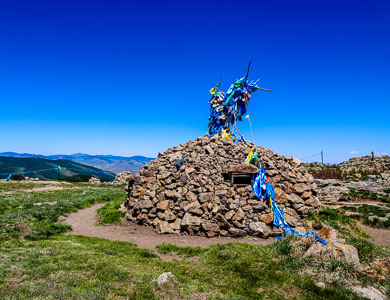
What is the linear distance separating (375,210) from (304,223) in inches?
356

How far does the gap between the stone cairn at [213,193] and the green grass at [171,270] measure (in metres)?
2.17

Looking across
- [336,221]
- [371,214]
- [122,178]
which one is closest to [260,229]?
[336,221]

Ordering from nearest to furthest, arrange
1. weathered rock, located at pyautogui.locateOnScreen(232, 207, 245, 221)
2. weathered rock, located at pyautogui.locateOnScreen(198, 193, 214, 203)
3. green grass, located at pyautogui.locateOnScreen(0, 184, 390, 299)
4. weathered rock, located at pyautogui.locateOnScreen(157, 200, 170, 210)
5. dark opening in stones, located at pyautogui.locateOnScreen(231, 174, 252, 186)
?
green grass, located at pyautogui.locateOnScreen(0, 184, 390, 299) < weathered rock, located at pyautogui.locateOnScreen(232, 207, 245, 221) < weathered rock, located at pyautogui.locateOnScreen(198, 193, 214, 203) < weathered rock, located at pyautogui.locateOnScreen(157, 200, 170, 210) < dark opening in stones, located at pyautogui.locateOnScreen(231, 174, 252, 186)

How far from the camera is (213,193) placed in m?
12.7

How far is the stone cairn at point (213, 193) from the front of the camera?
38.5ft

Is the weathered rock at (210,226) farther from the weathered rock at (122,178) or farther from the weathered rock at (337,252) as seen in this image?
the weathered rock at (122,178)

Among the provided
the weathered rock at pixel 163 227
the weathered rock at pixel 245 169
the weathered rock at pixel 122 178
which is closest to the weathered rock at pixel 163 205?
the weathered rock at pixel 163 227

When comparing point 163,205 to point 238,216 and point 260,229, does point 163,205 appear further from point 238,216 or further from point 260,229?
point 260,229

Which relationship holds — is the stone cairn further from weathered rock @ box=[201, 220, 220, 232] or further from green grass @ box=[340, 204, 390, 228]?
green grass @ box=[340, 204, 390, 228]

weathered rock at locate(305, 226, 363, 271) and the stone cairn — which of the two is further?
the stone cairn

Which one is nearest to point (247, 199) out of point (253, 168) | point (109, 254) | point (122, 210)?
point (253, 168)

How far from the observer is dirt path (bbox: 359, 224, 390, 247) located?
11.5 m

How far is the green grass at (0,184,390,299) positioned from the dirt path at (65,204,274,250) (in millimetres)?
968

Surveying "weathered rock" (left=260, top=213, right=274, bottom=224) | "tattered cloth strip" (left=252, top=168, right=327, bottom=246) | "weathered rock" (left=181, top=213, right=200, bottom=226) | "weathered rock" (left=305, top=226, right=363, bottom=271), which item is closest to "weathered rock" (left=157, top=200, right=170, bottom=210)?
"weathered rock" (left=181, top=213, right=200, bottom=226)
